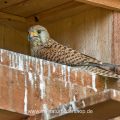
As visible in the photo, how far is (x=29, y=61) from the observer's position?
4801mm

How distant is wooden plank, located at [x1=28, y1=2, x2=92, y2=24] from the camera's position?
19.7ft

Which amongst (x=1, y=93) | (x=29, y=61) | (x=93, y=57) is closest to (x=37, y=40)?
(x=93, y=57)

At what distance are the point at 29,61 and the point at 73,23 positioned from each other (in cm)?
148

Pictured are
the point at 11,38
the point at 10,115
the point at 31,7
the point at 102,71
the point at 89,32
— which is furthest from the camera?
the point at 11,38

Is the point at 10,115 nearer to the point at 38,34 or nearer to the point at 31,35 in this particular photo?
the point at 31,35

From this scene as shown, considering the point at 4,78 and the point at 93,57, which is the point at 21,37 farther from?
the point at 4,78

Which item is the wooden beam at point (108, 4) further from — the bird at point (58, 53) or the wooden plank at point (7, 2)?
the wooden plank at point (7, 2)

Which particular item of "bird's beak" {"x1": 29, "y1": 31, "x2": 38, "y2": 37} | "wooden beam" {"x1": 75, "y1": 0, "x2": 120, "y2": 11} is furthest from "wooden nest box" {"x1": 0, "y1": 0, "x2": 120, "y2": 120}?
"bird's beak" {"x1": 29, "y1": 31, "x2": 38, "y2": 37}

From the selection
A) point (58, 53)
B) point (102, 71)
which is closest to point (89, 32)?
point (58, 53)

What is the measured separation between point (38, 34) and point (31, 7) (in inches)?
25.7

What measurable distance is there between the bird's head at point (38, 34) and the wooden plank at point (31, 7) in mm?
154

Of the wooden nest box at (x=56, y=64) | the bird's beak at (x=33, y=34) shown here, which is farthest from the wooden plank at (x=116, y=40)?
the bird's beak at (x=33, y=34)

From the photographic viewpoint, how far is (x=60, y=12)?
6.21 meters

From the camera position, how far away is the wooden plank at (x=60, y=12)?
6004 millimetres
